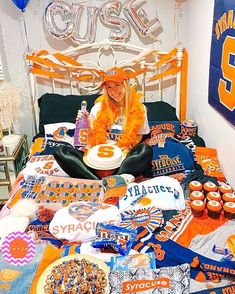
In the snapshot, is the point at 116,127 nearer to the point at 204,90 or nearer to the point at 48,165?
the point at 48,165

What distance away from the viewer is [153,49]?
2842 mm

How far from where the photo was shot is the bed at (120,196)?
1.22 metres

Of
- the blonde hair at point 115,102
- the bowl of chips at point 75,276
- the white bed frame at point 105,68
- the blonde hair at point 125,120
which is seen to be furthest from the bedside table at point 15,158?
the bowl of chips at point 75,276

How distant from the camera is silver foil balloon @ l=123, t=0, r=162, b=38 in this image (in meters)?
2.64

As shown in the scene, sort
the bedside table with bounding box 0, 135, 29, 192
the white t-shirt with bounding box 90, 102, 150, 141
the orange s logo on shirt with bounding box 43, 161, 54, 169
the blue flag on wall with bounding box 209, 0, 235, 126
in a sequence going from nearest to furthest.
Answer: the blue flag on wall with bounding box 209, 0, 235, 126
the orange s logo on shirt with bounding box 43, 161, 54, 169
the white t-shirt with bounding box 90, 102, 150, 141
the bedside table with bounding box 0, 135, 29, 192

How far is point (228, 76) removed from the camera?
1904 mm

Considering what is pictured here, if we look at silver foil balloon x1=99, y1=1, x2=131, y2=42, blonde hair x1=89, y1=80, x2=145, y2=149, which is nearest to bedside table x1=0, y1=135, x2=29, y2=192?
blonde hair x1=89, y1=80, x2=145, y2=149

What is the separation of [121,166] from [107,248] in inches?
25.4

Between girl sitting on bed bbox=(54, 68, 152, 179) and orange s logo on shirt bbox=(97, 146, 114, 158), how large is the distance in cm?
10

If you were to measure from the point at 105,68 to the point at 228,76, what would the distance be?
1.27m

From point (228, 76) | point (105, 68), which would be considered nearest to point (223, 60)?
point (228, 76)

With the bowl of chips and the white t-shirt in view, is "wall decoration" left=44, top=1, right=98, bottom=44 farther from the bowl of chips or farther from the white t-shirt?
the bowl of chips

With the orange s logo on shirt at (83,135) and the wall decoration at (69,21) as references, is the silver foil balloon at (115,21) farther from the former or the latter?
the orange s logo on shirt at (83,135)

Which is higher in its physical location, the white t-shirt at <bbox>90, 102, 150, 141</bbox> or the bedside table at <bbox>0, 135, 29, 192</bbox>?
the white t-shirt at <bbox>90, 102, 150, 141</bbox>
